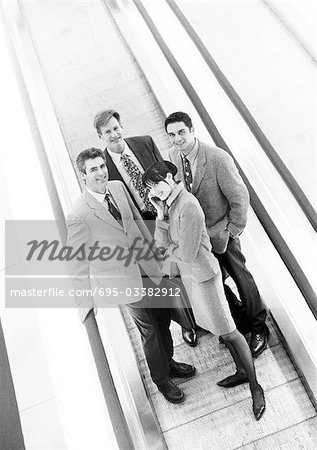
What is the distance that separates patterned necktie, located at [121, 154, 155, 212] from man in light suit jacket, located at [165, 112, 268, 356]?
26 centimetres

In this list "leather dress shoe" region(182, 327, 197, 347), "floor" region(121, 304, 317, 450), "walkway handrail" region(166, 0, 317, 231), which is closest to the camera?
"floor" region(121, 304, 317, 450)

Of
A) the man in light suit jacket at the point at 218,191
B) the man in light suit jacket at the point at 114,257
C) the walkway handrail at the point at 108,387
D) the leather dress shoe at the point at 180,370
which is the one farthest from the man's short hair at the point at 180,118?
the leather dress shoe at the point at 180,370

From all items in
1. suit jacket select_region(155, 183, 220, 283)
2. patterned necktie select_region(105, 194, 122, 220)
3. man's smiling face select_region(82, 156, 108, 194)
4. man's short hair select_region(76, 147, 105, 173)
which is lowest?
suit jacket select_region(155, 183, 220, 283)

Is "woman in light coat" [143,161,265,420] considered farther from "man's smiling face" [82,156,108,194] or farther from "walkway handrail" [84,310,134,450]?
"walkway handrail" [84,310,134,450]

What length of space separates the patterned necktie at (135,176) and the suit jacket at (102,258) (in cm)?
→ 17

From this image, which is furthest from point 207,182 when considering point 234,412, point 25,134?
point 25,134

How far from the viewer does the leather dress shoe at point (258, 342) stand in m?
2.99

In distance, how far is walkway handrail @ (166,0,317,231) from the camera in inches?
135

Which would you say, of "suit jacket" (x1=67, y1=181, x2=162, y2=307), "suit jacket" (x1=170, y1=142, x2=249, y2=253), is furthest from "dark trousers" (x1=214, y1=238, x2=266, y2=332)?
"suit jacket" (x1=67, y1=181, x2=162, y2=307)

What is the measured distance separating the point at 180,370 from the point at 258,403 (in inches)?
21.7

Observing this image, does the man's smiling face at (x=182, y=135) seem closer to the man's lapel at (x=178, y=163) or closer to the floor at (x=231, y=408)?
the man's lapel at (x=178, y=163)

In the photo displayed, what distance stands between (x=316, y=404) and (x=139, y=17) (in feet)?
16.4

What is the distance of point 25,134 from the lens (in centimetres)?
442

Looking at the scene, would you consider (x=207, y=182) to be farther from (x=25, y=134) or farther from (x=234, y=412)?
(x=25, y=134)
